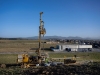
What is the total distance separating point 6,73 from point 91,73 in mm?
9950

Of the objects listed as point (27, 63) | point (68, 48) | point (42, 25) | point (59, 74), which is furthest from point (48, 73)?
point (68, 48)

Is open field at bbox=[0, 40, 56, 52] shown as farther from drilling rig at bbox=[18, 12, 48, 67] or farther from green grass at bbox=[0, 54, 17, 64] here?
drilling rig at bbox=[18, 12, 48, 67]

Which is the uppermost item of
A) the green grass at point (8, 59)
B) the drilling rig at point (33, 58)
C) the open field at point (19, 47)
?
the drilling rig at point (33, 58)

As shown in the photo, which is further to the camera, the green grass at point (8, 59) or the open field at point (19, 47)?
the open field at point (19, 47)

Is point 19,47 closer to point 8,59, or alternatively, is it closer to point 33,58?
point 8,59

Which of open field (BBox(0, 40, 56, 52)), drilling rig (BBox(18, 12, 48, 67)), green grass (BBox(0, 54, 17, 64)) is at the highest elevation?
drilling rig (BBox(18, 12, 48, 67))

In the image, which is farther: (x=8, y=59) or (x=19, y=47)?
(x=19, y=47)

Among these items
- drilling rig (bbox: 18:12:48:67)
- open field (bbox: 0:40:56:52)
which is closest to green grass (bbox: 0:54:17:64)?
drilling rig (bbox: 18:12:48:67)

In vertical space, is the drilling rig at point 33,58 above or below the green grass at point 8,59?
above

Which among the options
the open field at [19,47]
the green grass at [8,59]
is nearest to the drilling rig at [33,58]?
the green grass at [8,59]

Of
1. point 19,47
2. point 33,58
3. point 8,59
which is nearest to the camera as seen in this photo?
point 33,58

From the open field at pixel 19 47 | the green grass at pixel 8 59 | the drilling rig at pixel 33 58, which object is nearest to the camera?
the drilling rig at pixel 33 58

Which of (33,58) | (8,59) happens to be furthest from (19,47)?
(33,58)

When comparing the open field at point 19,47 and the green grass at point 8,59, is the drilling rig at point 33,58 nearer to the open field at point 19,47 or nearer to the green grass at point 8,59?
the green grass at point 8,59
